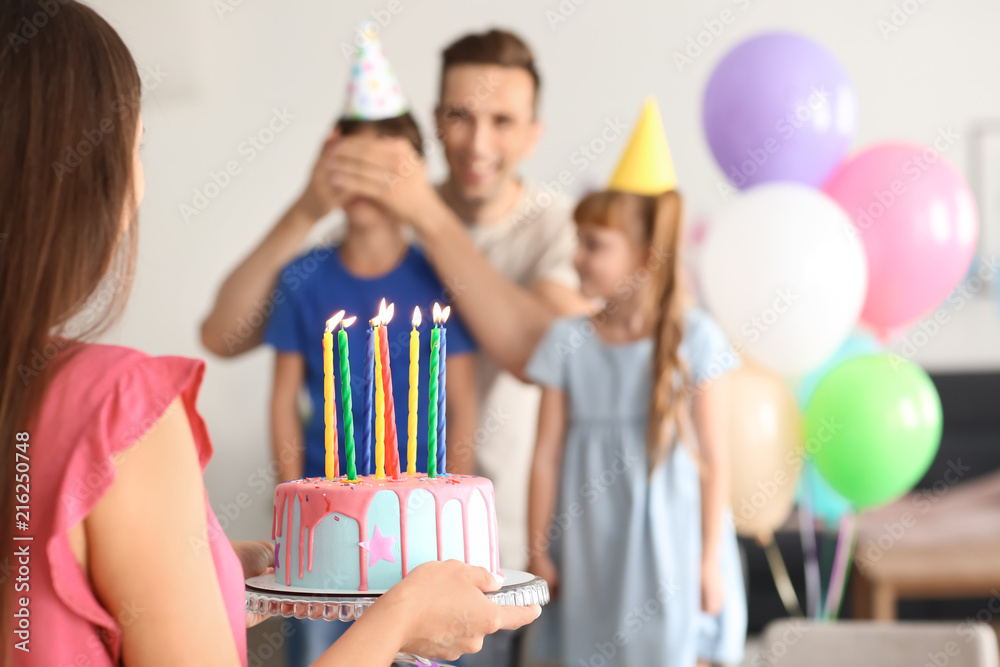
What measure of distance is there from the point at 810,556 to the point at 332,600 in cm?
237

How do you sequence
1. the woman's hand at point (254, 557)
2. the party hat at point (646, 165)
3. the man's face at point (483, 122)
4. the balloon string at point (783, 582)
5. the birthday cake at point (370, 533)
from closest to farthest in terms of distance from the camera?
the birthday cake at point (370, 533)
the woman's hand at point (254, 557)
the man's face at point (483, 122)
the party hat at point (646, 165)
the balloon string at point (783, 582)

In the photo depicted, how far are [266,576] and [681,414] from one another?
3.64 ft

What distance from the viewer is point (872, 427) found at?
219 cm

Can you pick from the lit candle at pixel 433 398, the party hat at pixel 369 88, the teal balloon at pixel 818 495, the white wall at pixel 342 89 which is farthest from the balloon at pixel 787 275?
the white wall at pixel 342 89

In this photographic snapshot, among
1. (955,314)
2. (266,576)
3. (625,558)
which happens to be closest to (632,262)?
(625,558)

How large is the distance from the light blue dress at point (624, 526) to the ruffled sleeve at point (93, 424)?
4.51ft

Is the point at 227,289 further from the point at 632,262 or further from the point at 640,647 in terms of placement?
the point at 640,647

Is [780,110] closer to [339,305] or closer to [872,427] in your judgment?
[872,427]

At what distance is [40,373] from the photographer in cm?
71

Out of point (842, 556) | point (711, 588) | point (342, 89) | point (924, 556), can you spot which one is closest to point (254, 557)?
point (711, 588)

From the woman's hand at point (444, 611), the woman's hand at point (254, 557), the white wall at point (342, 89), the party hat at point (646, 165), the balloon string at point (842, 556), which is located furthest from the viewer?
the white wall at point (342, 89)

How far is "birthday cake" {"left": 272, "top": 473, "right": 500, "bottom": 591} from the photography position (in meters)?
1.01

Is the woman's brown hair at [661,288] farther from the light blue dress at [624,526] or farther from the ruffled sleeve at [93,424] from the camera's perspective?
the ruffled sleeve at [93,424]

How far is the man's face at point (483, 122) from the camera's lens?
206cm
